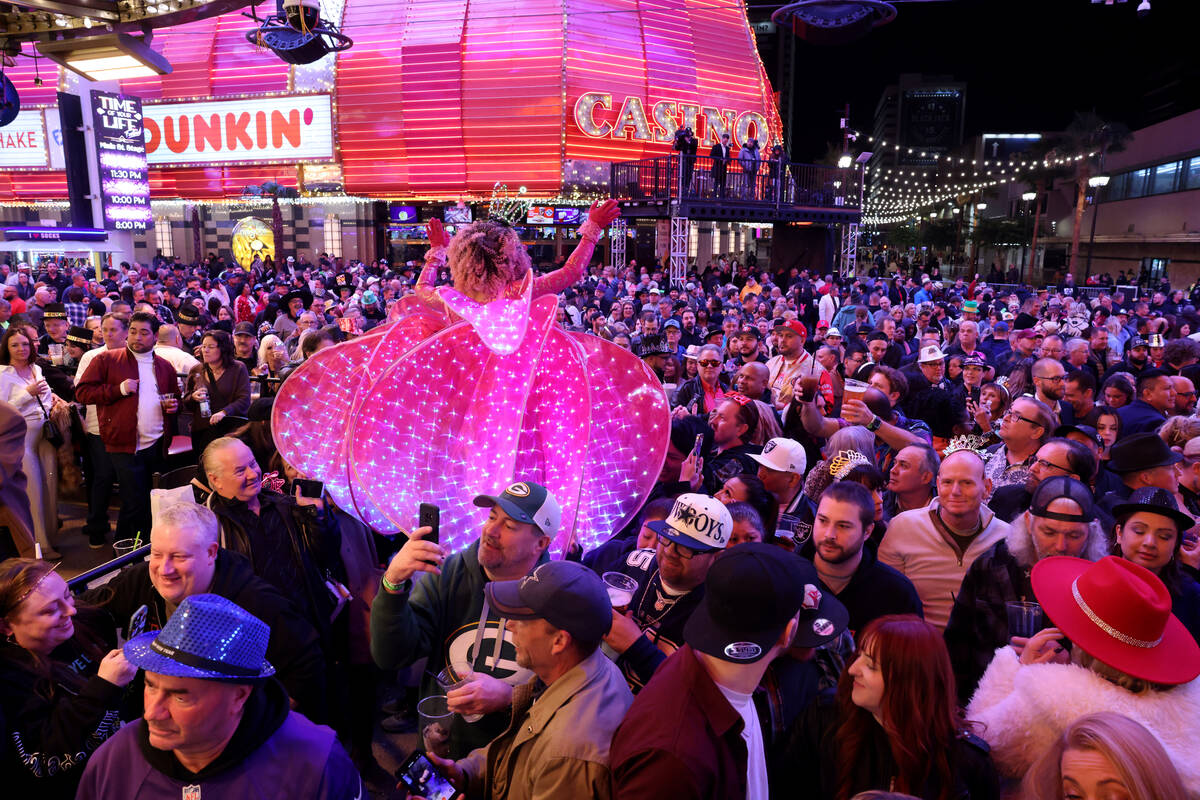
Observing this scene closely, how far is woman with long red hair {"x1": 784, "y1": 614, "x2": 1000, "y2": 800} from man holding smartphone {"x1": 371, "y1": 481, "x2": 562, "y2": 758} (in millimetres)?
989

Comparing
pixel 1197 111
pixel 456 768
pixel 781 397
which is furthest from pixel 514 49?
pixel 1197 111

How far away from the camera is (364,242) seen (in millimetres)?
28094

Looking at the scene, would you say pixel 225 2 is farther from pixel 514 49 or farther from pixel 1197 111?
pixel 1197 111

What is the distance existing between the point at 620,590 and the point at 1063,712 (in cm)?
141

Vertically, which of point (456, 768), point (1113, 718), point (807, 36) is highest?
point (807, 36)

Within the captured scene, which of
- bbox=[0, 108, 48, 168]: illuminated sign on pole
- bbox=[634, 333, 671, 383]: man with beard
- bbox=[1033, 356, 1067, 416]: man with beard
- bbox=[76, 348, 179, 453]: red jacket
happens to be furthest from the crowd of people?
bbox=[0, 108, 48, 168]: illuminated sign on pole

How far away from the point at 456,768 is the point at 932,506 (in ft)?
8.45

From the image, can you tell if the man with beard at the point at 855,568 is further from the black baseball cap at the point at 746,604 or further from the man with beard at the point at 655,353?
the man with beard at the point at 655,353

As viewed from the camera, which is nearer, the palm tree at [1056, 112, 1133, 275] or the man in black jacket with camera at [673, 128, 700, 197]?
the man in black jacket with camera at [673, 128, 700, 197]

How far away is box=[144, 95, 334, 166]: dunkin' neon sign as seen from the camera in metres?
26.0

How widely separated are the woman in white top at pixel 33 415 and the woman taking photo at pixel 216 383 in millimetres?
1091

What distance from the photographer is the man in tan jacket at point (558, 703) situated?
1.91m

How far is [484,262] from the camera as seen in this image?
11.9 ft

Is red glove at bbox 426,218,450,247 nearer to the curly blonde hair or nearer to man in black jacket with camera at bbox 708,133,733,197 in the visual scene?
the curly blonde hair
